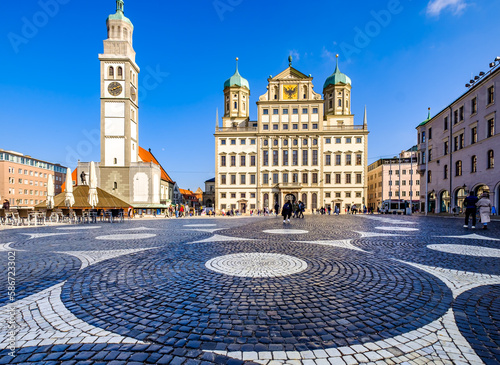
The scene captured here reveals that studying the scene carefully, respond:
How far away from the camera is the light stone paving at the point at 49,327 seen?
2.62m

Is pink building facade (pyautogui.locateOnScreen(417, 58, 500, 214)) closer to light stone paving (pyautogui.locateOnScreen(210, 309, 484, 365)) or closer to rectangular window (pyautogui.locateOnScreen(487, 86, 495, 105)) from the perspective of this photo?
rectangular window (pyautogui.locateOnScreen(487, 86, 495, 105))

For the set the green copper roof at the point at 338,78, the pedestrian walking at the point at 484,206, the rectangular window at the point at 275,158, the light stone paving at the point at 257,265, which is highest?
the green copper roof at the point at 338,78

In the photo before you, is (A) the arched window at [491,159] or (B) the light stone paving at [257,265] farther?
(A) the arched window at [491,159]

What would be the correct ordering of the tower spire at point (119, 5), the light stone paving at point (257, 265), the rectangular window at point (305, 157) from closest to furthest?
the light stone paving at point (257, 265) < the tower spire at point (119, 5) < the rectangular window at point (305, 157)

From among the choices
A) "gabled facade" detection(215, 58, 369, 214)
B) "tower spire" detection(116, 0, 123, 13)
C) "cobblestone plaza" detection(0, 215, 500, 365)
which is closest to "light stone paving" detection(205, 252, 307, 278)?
"cobblestone plaza" detection(0, 215, 500, 365)

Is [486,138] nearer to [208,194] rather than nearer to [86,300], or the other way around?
[86,300]

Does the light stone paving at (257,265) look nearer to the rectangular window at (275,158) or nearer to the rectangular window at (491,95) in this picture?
the rectangular window at (491,95)

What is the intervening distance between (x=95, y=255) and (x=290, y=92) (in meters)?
47.7

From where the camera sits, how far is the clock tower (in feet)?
126

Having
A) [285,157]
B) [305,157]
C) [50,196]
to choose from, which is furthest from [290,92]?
[50,196]

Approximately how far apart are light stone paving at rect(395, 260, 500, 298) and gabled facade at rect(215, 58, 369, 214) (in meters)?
41.4

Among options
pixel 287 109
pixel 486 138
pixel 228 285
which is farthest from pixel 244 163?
pixel 228 285

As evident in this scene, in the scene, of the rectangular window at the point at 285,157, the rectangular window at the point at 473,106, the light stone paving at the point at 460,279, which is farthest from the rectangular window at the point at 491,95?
the rectangular window at the point at 285,157

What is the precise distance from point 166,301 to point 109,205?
25.0 metres
